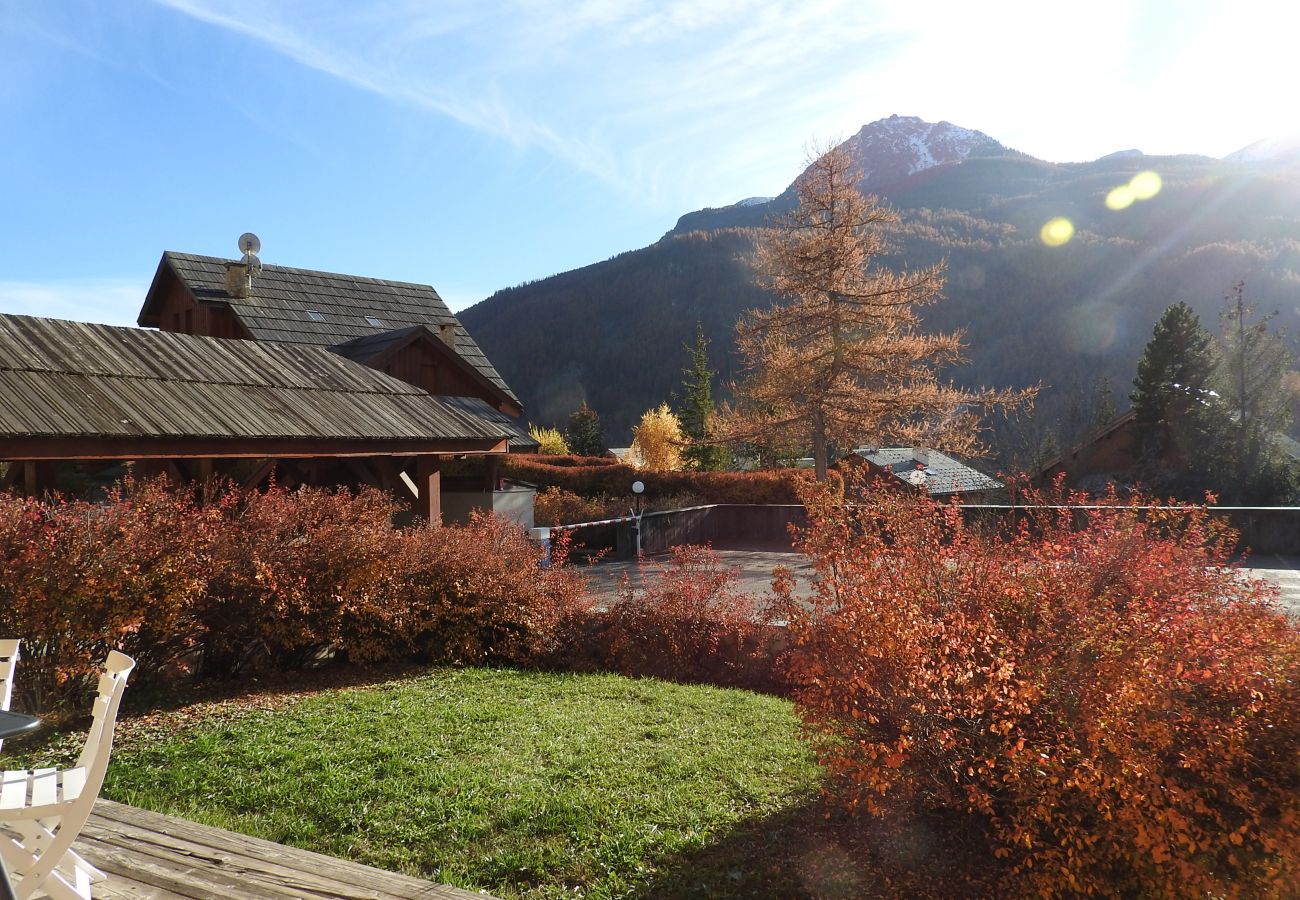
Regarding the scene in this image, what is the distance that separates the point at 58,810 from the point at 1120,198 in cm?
14862

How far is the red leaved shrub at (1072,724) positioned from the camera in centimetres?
368

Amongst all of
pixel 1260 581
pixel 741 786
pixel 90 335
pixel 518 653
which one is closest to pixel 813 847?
pixel 741 786

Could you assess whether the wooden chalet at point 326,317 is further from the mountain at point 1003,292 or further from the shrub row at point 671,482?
the mountain at point 1003,292

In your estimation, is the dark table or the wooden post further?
the wooden post

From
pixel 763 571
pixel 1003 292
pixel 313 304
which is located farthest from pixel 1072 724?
pixel 1003 292

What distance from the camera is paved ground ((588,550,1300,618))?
14227 millimetres

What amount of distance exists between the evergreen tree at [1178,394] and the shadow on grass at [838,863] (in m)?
38.5

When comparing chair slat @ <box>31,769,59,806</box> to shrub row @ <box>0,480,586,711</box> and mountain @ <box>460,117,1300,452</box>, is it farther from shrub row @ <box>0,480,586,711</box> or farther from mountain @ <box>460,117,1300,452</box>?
mountain @ <box>460,117,1300,452</box>

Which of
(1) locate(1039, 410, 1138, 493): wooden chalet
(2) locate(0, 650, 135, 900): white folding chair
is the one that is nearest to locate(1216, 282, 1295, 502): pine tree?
(1) locate(1039, 410, 1138, 493): wooden chalet

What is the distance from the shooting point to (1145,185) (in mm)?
127500

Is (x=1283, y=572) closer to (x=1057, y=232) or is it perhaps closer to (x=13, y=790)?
(x=13, y=790)

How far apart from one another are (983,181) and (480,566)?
184100mm

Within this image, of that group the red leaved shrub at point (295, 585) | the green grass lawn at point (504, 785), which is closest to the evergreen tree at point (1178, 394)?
the green grass lawn at point (504, 785)

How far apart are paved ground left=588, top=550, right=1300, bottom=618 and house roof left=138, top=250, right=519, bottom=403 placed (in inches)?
302
